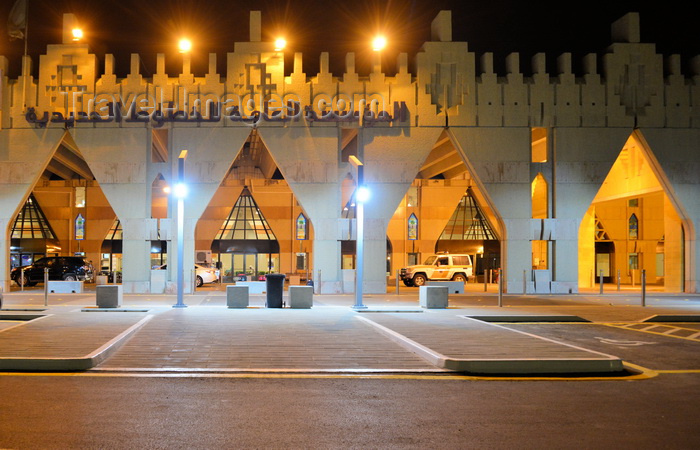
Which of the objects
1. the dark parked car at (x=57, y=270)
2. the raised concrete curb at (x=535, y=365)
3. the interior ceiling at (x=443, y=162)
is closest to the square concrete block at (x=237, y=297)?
the raised concrete curb at (x=535, y=365)

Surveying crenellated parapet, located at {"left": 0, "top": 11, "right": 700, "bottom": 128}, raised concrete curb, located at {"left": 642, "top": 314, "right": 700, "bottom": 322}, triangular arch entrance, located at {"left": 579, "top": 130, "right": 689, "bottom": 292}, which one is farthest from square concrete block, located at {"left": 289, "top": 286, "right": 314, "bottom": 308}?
triangular arch entrance, located at {"left": 579, "top": 130, "right": 689, "bottom": 292}

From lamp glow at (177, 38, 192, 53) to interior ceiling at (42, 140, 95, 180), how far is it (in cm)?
832

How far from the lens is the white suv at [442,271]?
3634 centimetres

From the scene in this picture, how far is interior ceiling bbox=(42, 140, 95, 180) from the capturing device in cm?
3608

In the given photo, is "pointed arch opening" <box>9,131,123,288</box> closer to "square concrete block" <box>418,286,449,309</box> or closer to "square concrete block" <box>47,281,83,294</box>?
"square concrete block" <box>47,281,83,294</box>

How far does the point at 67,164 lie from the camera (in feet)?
128

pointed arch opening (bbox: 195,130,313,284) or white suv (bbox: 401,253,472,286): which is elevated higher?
pointed arch opening (bbox: 195,130,313,284)

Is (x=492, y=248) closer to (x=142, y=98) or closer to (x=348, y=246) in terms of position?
(x=348, y=246)

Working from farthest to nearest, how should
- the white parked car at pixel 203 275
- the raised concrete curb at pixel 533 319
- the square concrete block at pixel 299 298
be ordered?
the white parked car at pixel 203 275 < the square concrete block at pixel 299 298 < the raised concrete curb at pixel 533 319

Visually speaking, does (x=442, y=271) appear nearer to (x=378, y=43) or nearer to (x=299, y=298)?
(x=378, y=43)

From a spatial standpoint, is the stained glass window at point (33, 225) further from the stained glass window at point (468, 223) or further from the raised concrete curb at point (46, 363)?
the raised concrete curb at point (46, 363)

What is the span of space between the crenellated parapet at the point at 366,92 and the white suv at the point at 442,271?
31.2 feet

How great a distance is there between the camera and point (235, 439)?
21.5 feet

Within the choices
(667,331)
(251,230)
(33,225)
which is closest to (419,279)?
(251,230)
